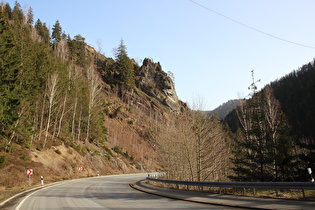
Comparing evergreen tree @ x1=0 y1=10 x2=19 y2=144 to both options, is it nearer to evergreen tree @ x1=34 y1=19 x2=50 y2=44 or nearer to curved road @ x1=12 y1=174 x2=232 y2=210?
curved road @ x1=12 y1=174 x2=232 y2=210

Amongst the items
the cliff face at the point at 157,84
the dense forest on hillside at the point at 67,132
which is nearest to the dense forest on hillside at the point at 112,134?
the dense forest on hillside at the point at 67,132

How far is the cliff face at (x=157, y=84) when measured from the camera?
324ft

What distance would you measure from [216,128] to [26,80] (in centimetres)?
2553

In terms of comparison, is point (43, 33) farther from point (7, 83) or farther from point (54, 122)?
point (7, 83)

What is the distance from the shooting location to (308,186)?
25.6 ft

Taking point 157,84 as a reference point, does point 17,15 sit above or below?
above

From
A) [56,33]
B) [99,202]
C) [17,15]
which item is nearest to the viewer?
[99,202]

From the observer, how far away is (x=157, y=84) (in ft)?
338

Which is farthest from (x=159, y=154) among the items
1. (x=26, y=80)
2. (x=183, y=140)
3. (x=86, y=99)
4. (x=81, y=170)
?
(x=86, y=99)

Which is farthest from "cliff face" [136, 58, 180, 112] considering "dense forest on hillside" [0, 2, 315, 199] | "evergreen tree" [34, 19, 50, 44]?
"evergreen tree" [34, 19, 50, 44]

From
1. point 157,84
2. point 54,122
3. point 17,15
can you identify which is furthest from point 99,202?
point 157,84

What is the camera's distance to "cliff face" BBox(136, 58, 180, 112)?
324 feet

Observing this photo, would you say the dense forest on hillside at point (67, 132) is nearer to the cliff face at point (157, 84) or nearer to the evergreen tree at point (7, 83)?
the evergreen tree at point (7, 83)

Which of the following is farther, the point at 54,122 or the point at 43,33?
the point at 43,33
